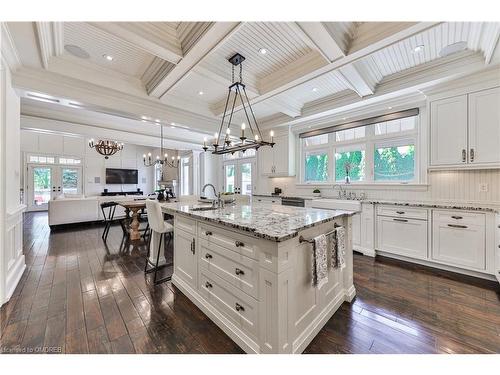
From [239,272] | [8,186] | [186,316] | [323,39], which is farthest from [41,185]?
[323,39]

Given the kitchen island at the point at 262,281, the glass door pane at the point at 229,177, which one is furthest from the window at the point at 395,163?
the glass door pane at the point at 229,177

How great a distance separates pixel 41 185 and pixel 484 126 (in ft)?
42.9

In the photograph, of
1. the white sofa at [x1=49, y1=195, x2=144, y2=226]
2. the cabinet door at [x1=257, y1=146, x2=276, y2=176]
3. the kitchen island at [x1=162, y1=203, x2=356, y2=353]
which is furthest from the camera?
the cabinet door at [x1=257, y1=146, x2=276, y2=176]

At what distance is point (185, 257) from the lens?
2.27m

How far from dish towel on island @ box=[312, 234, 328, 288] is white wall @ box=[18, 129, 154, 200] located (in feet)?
34.0

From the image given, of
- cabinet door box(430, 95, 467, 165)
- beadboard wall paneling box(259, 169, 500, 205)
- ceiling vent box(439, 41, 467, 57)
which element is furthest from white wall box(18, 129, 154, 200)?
cabinet door box(430, 95, 467, 165)

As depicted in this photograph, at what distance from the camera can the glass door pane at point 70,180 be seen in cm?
896

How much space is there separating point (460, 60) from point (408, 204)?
6.41 feet

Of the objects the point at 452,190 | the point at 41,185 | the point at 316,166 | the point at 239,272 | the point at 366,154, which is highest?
the point at 366,154

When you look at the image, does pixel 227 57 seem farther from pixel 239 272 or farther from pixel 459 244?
Answer: pixel 459 244

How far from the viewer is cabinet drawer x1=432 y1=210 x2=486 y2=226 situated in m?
2.63

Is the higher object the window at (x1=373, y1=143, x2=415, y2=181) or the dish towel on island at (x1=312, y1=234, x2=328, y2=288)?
the window at (x1=373, y1=143, x2=415, y2=181)

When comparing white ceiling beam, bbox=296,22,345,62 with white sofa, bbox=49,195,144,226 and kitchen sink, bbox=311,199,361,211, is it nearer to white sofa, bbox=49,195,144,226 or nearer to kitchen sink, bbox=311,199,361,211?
kitchen sink, bbox=311,199,361,211

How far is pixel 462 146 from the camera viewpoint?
2.84 m
